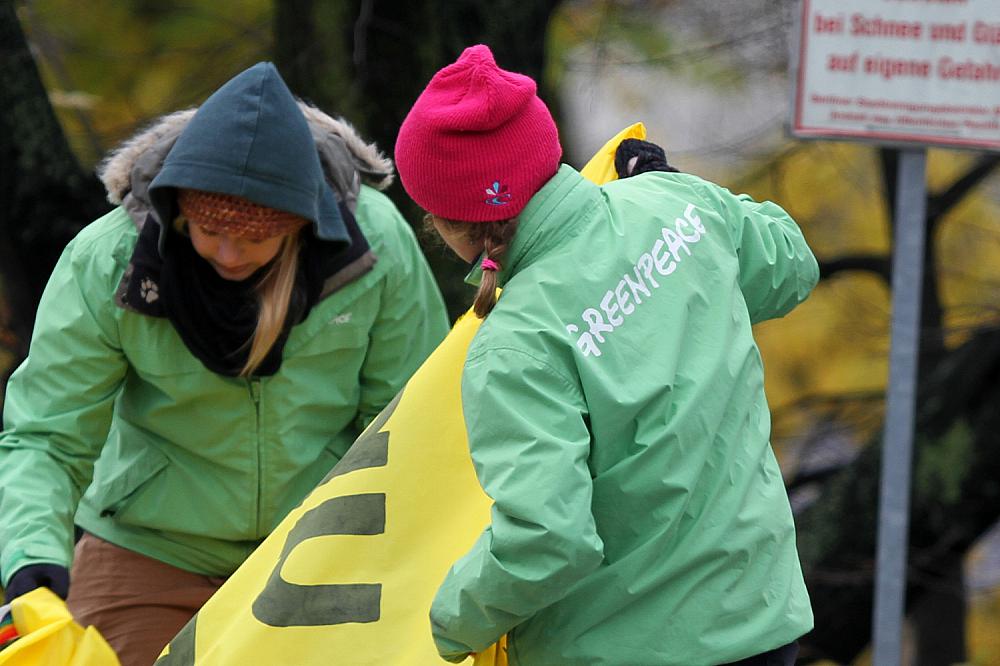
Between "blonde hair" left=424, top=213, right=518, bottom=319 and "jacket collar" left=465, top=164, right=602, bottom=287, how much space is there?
2 cm

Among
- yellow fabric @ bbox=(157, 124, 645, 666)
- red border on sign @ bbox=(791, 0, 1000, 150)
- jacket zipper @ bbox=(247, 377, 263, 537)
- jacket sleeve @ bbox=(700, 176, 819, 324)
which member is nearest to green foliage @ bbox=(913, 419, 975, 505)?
red border on sign @ bbox=(791, 0, 1000, 150)

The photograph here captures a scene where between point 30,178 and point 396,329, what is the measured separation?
2019 millimetres

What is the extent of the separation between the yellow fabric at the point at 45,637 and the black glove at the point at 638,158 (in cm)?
146

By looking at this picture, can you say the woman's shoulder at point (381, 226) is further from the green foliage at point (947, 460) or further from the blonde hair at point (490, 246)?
the green foliage at point (947, 460)

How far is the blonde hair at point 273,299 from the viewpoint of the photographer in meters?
3.19

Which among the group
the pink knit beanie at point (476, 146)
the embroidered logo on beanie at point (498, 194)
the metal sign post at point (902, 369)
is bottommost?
the metal sign post at point (902, 369)

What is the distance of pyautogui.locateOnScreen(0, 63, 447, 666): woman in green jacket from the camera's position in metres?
3.03

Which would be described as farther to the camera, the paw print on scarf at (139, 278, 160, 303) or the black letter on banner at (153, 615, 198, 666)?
the paw print on scarf at (139, 278, 160, 303)

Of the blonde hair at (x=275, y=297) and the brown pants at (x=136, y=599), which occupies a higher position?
the blonde hair at (x=275, y=297)

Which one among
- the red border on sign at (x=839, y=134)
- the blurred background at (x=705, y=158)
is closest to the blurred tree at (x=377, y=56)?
the blurred background at (x=705, y=158)

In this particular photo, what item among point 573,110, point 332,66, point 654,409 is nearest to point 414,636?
point 654,409

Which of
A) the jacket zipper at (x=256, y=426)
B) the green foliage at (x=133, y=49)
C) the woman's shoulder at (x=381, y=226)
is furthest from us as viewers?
the green foliage at (x=133, y=49)

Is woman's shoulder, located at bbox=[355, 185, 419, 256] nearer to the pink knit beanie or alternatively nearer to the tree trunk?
the pink knit beanie

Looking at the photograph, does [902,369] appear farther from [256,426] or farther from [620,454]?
[620,454]
